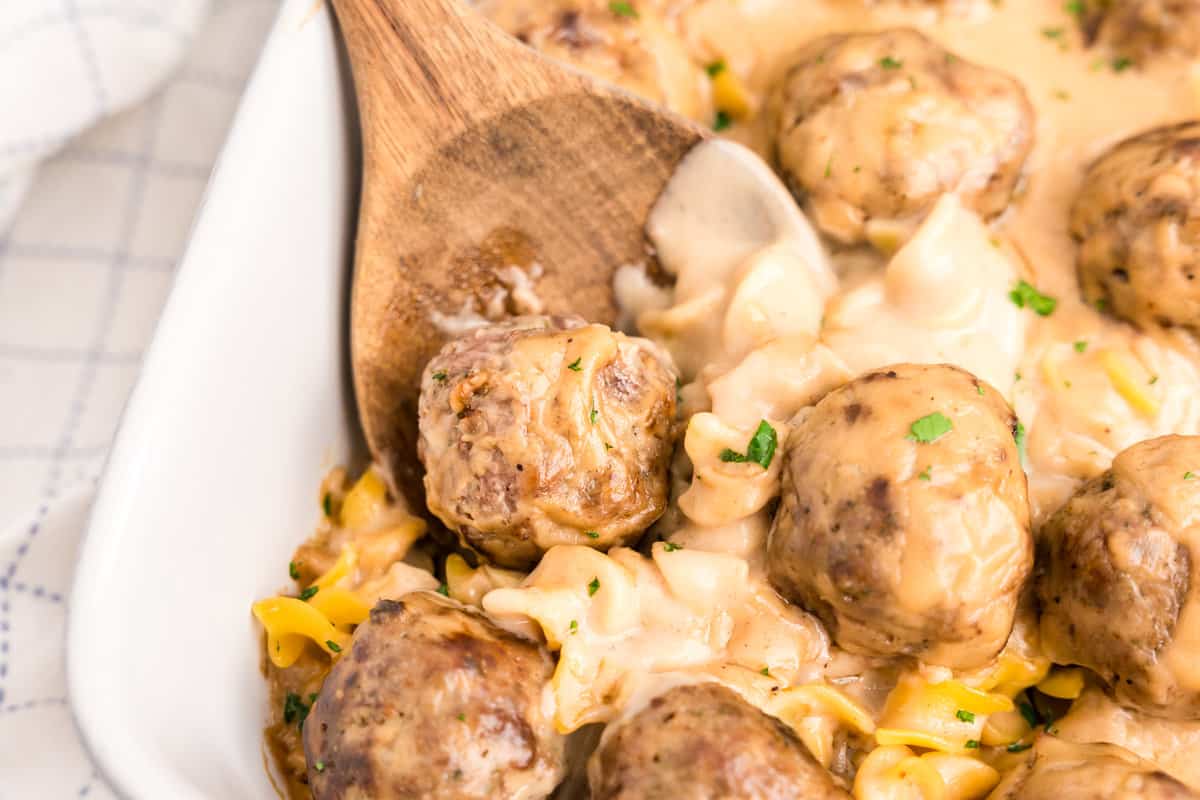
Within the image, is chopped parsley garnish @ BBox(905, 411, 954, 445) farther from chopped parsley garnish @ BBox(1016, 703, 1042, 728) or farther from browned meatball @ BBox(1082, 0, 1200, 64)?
browned meatball @ BBox(1082, 0, 1200, 64)

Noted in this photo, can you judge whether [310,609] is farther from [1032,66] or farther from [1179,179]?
[1032,66]

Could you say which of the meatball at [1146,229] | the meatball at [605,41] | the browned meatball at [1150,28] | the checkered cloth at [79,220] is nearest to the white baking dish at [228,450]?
the meatball at [605,41]

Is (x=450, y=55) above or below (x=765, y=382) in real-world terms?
above

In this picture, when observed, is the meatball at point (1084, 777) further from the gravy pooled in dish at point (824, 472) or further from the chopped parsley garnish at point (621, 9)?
the chopped parsley garnish at point (621, 9)

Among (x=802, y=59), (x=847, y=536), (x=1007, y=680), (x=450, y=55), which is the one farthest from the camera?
(x=802, y=59)

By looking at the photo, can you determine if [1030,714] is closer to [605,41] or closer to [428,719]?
[428,719]

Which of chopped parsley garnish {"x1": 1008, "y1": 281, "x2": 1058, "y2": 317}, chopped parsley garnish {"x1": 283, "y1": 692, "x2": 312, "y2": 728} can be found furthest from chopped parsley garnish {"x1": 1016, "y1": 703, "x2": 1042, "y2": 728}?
chopped parsley garnish {"x1": 283, "y1": 692, "x2": 312, "y2": 728}

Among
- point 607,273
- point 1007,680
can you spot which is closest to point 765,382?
point 607,273
